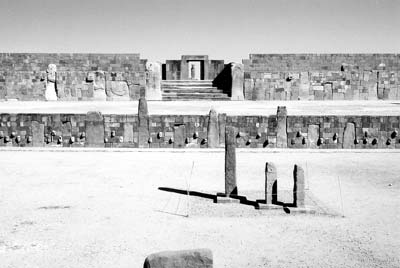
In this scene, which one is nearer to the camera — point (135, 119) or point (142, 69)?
point (135, 119)

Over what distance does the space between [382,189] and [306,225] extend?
2951 millimetres

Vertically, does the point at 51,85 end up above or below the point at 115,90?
above

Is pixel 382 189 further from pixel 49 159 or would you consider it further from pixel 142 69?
pixel 142 69

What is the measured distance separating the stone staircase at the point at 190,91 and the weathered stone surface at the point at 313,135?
11.8m

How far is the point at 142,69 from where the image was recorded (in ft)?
89.4

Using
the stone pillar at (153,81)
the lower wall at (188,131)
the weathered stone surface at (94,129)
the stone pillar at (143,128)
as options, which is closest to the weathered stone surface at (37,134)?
the lower wall at (188,131)

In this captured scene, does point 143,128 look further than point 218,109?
No

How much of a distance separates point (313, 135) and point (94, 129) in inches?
266

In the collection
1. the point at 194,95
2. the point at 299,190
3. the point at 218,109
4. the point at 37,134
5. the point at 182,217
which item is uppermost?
the point at 194,95

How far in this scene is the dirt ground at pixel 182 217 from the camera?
209 inches

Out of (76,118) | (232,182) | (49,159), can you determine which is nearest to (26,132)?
(76,118)

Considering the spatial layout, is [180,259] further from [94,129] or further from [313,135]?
[313,135]

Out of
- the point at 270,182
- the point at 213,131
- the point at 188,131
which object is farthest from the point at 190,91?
the point at 270,182

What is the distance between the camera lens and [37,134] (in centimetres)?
1460
